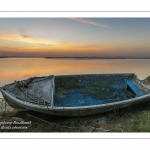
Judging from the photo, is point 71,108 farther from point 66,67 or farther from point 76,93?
point 66,67

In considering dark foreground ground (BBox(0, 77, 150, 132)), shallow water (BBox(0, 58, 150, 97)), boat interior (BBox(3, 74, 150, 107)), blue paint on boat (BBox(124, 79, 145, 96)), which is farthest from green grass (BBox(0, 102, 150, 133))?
shallow water (BBox(0, 58, 150, 97))

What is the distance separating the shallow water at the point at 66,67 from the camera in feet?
30.0

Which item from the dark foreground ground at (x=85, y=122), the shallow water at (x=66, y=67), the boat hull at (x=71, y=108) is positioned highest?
the shallow water at (x=66, y=67)

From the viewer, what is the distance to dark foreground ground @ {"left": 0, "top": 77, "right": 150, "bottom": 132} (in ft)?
14.6

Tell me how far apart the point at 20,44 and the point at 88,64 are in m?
4.74

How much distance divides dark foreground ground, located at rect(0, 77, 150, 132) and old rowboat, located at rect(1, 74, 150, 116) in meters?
0.24

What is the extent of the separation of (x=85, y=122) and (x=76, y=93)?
1.30 meters

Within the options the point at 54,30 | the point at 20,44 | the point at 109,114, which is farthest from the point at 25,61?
the point at 109,114

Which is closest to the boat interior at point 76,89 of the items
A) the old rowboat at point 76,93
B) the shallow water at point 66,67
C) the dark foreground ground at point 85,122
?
the old rowboat at point 76,93

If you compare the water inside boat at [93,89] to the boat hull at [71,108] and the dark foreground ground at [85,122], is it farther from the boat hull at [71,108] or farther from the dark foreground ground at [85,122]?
the boat hull at [71,108]

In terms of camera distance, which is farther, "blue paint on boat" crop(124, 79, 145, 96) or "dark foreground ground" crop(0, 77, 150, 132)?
"blue paint on boat" crop(124, 79, 145, 96)

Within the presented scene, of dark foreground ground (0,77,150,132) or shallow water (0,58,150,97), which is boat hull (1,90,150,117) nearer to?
dark foreground ground (0,77,150,132)
